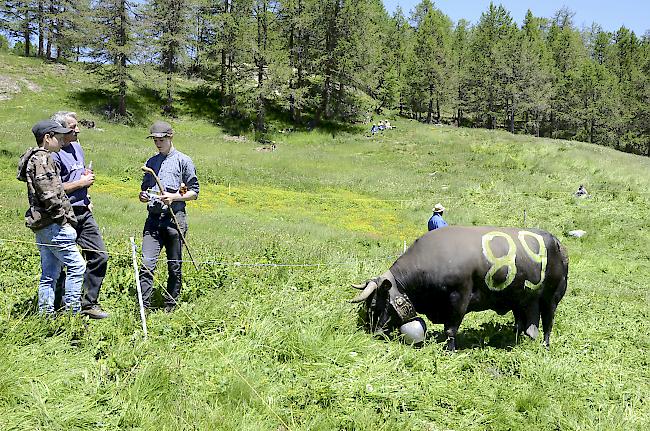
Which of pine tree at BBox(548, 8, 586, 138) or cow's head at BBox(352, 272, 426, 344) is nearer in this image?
cow's head at BBox(352, 272, 426, 344)

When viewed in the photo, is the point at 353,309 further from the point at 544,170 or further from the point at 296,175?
the point at 544,170

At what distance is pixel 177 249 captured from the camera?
6.07 metres

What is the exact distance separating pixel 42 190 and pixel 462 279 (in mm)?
4690

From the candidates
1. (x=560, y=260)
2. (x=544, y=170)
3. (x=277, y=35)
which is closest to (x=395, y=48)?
(x=277, y=35)

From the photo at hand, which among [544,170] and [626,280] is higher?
[544,170]

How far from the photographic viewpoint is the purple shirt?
5.45 m

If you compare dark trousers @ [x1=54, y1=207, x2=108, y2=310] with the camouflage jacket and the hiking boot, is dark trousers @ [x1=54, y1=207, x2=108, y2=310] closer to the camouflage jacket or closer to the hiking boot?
the hiking boot

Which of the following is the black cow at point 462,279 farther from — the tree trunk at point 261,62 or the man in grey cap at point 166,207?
the tree trunk at point 261,62

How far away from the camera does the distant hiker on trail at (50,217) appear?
480cm

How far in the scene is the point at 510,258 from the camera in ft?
20.6

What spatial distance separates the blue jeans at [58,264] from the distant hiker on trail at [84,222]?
358mm

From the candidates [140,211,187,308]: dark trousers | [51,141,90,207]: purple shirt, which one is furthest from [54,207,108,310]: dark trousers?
[140,211,187,308]: dark trousers

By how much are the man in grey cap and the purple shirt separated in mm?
645

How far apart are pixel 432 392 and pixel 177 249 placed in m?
3.40
